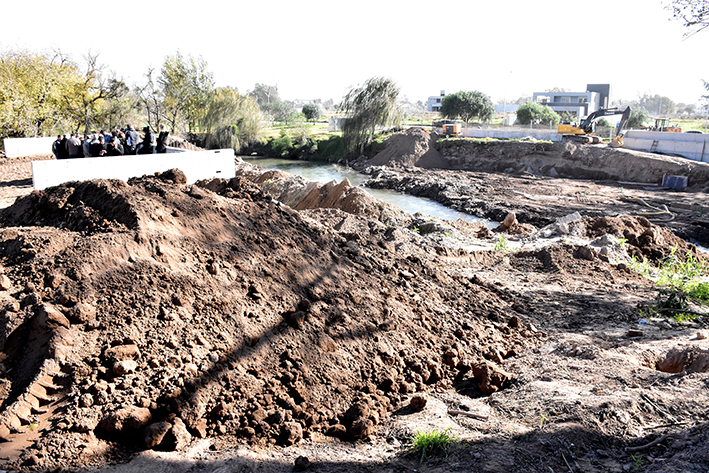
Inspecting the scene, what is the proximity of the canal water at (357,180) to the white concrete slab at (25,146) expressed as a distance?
14626 mm

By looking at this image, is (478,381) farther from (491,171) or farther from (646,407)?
(491,171)

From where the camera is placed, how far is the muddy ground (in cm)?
362

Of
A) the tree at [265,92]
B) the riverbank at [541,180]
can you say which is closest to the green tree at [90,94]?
the riverbank at [541,180]

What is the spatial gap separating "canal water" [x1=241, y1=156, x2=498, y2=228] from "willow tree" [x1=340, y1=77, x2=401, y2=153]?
10.9 ft

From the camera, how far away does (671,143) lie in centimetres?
3038

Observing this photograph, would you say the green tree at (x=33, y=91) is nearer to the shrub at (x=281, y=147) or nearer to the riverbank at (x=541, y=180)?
the riverbank at (x=541, y=180)

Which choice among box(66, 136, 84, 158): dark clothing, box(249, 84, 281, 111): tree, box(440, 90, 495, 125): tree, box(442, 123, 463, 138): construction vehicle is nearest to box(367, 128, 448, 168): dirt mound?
box(442, 123, 463, 138): construction vehicle

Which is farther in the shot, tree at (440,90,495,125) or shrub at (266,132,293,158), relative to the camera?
tree at (440,90,495,125)

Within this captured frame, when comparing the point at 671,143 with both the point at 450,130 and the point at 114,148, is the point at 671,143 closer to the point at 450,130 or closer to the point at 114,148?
the point at 450,130

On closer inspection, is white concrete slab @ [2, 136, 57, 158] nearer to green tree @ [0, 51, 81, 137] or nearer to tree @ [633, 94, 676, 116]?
green tree @ [0, 51, 81, 137]

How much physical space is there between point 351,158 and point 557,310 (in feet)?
124

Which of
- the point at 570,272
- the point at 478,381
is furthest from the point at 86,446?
the point at 570,272

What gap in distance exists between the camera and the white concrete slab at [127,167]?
1284 centimetres

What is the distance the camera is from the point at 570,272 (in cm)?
996
